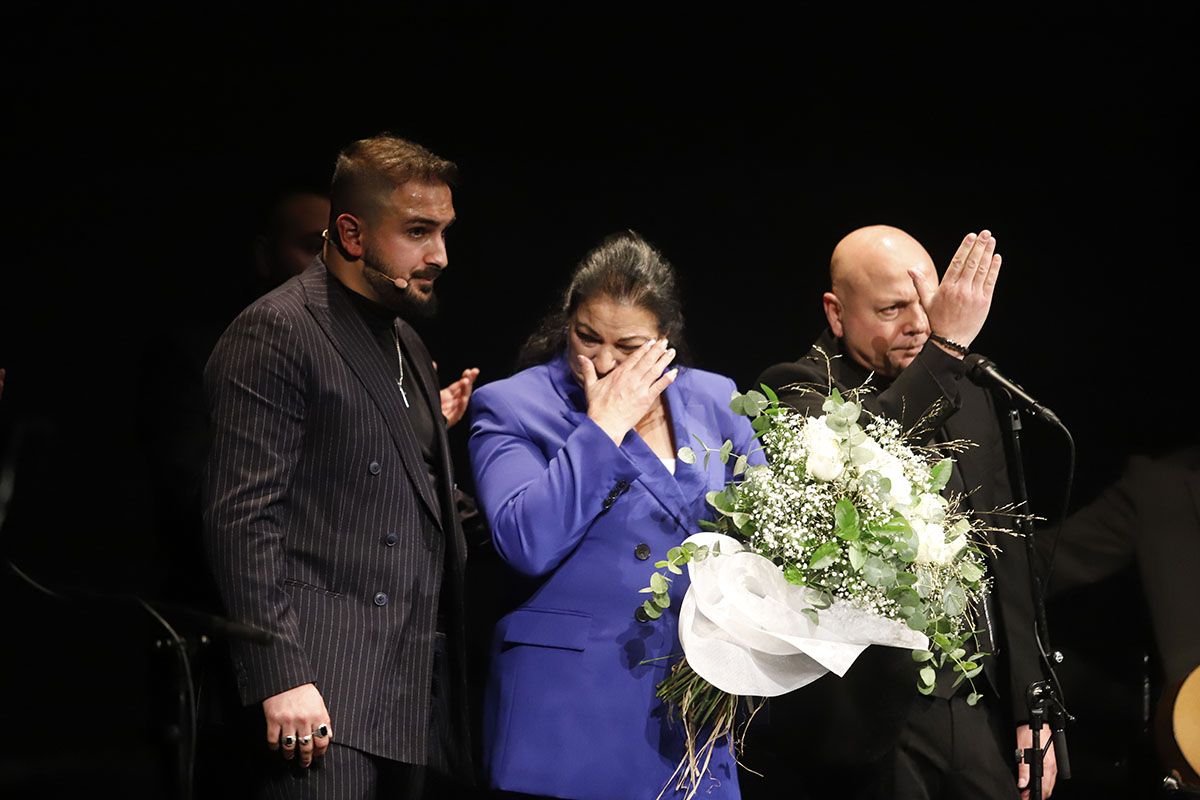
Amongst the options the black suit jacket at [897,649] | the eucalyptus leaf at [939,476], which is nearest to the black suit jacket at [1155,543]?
the black suit jacket at [897,649]

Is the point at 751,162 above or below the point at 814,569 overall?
above

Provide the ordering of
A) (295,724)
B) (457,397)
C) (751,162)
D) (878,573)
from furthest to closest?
(751,162)
(457,397)
(295,724)
(878,573)

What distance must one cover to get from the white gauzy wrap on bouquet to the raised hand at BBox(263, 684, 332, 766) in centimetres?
67

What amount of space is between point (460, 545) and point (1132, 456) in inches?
86.6

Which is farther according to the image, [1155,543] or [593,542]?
[1155,543]

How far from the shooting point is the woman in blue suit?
8.16ft

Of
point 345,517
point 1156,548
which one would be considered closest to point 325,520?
point 345,517

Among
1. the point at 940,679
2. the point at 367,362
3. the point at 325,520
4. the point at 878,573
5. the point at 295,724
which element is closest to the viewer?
the point at 878,573

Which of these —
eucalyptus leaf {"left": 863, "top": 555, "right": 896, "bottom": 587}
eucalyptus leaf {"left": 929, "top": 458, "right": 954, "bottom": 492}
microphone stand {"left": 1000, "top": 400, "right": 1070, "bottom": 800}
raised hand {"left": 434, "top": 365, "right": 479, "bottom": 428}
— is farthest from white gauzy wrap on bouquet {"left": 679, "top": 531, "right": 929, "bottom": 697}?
raised hand {"left": 434, "top": 365, "right": 479, "bottom": 428}

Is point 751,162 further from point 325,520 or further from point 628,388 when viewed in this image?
point 325,520

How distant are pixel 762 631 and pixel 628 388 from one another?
56 centimetres

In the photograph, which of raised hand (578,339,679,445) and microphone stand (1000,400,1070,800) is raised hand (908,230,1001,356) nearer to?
microphone stand (1000,400,1070,800)

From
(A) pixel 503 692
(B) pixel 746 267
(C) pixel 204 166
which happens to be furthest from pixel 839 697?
(C) pixel 204 166

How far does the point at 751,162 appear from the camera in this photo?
3.97 metres
